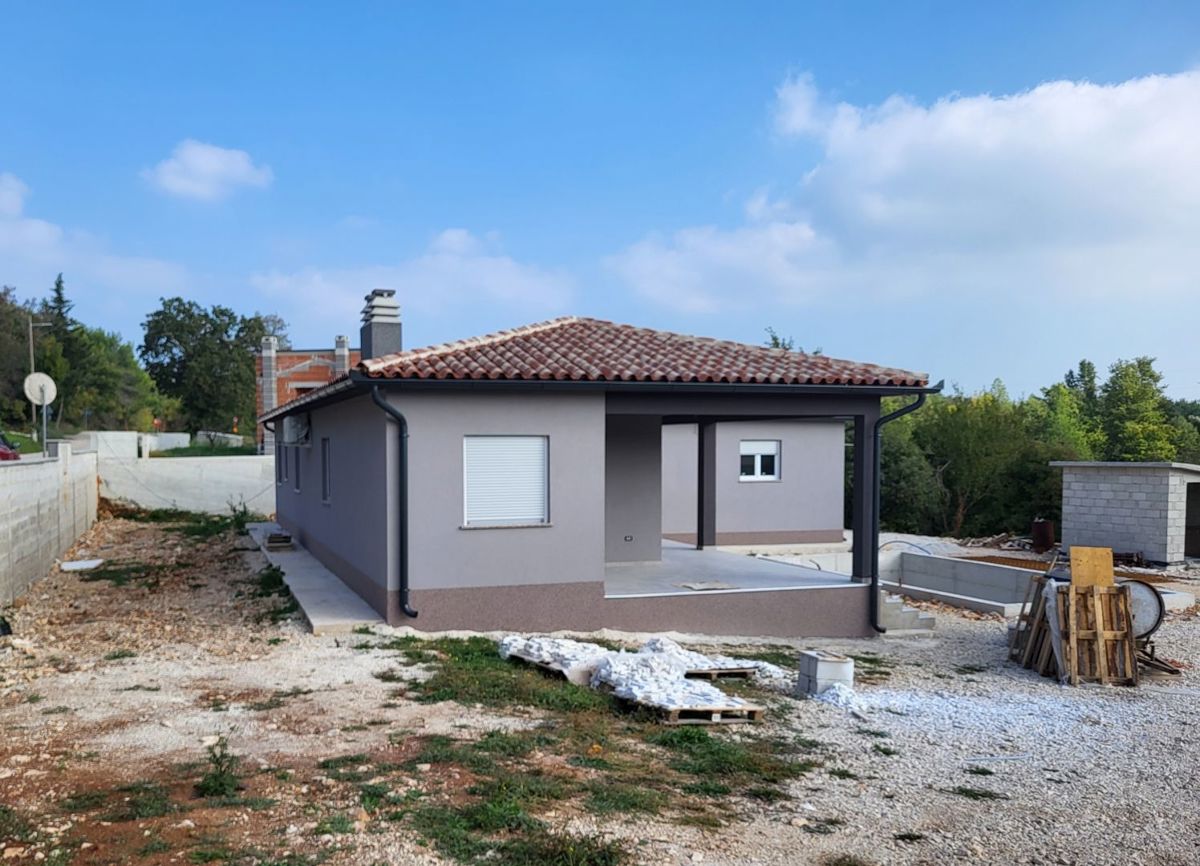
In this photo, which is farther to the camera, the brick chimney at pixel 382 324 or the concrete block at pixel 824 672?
the brick chimney at pixel 382 324

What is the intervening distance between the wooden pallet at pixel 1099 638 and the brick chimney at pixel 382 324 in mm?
9678

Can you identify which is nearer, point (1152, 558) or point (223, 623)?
point (223, 623)

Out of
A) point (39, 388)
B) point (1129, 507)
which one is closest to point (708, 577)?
point (1129, 507)

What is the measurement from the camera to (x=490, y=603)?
37.1ft

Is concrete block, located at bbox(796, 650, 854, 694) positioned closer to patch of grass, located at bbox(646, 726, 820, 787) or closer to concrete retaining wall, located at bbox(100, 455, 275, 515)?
patch of grass, located at bbox(646, 726, 820, 787)

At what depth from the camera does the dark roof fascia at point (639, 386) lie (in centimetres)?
1069

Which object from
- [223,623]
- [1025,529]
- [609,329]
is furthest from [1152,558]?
[223,623]

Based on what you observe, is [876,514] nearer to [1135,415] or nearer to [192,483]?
[192,483]

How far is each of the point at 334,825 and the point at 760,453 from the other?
18.8m

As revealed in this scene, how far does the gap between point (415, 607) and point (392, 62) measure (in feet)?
34.1

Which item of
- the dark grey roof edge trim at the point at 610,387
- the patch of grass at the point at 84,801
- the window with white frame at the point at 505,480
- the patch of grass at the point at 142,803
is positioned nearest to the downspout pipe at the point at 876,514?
the dark grey roof edge trim at the point at 610,387

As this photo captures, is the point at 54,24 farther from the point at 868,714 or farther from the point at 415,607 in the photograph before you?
the point at 868,714

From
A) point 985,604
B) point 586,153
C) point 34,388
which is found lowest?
point 985,604

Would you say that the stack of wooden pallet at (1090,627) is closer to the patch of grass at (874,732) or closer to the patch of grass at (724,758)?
the patch of grass at (874,732)
